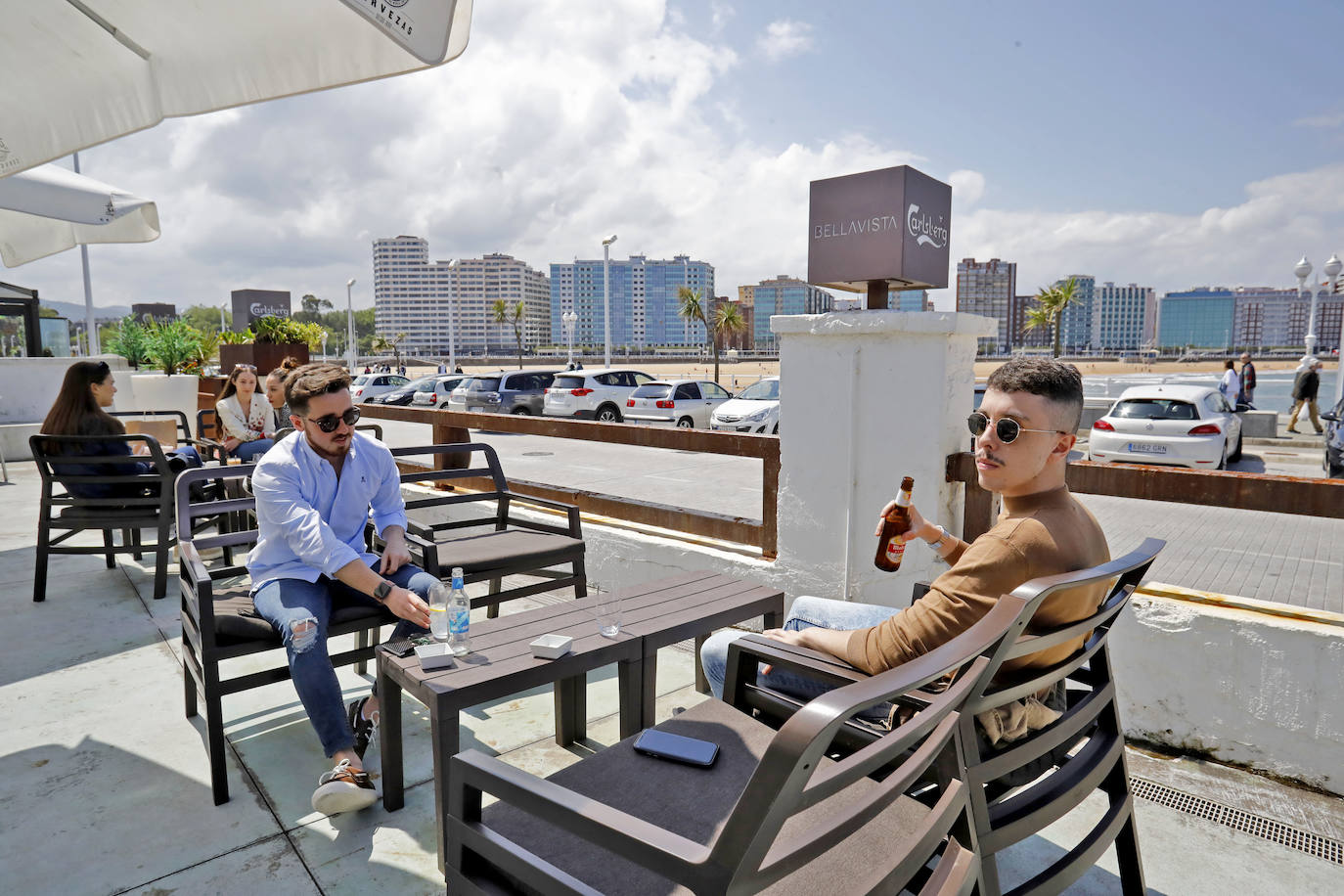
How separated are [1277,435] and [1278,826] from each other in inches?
765

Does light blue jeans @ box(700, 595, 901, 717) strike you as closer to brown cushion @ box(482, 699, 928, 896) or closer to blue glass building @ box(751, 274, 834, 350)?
brown cushion @ box(482, 699, 928, 896)

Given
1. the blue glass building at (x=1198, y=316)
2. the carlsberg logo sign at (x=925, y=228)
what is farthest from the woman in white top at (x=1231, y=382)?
the blue glass building at (x=1198, y=316)

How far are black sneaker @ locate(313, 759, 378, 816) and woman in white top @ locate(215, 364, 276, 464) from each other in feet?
14.0

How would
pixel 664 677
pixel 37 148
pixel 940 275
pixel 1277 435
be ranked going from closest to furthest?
pixel 37 148 < pixel 664 677 < pixel 940 275 < pixel 1277 435

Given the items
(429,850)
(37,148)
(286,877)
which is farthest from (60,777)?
(37,148)

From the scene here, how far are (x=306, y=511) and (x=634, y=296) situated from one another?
164451 mm

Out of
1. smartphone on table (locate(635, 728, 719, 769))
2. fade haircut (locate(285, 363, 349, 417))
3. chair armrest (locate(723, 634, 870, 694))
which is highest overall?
fade haircut (locate(285, 363, 349, 417))

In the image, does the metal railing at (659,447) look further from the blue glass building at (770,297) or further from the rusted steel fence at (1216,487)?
the blue glass building at (770,297)

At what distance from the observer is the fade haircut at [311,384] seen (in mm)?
2885

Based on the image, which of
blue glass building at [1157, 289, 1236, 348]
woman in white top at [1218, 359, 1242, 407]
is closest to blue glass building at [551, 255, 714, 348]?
blue glass building at [1157, 289, 1236, 348]

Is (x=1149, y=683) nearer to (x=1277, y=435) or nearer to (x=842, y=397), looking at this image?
(x=842, y=397)

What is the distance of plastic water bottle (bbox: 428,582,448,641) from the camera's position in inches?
99.1

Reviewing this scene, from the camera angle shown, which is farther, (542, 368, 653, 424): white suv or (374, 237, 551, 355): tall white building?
(374, 237, 551, 355): tall white building

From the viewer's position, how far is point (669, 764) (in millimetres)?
1777
